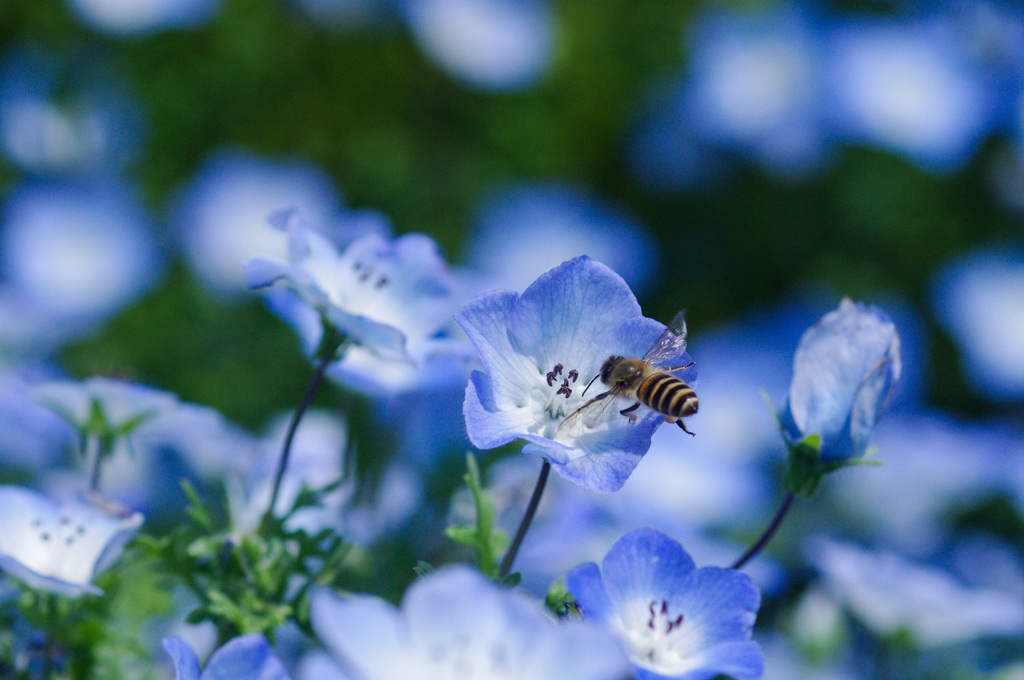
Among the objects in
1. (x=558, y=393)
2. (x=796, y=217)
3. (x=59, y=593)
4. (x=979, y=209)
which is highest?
(x=979, y=209)

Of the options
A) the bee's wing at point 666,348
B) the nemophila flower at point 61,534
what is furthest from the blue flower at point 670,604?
the nemophila flower at point 61,534

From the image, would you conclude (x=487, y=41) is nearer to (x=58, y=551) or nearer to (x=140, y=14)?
(x=140, y=14)

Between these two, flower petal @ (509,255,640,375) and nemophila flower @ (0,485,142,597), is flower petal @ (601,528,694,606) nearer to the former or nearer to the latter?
flower petal @ (509,255,640,375)

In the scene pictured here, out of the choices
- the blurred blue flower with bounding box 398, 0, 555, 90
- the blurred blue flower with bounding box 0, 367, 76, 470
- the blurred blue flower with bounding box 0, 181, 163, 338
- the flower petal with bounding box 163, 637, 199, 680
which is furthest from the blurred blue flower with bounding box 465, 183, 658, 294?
the flower petal with bounding box 163, 637, 199, 680

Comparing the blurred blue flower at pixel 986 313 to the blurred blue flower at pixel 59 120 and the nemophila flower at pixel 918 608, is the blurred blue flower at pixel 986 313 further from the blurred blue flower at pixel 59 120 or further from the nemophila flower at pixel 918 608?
the blurred blue flower at pixel 59 120

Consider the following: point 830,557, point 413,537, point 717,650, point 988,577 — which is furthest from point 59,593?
point 988,577

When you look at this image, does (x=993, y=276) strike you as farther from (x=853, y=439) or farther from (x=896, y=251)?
(x=853, y=439)

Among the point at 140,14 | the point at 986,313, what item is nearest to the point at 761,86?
the point at 986,313
